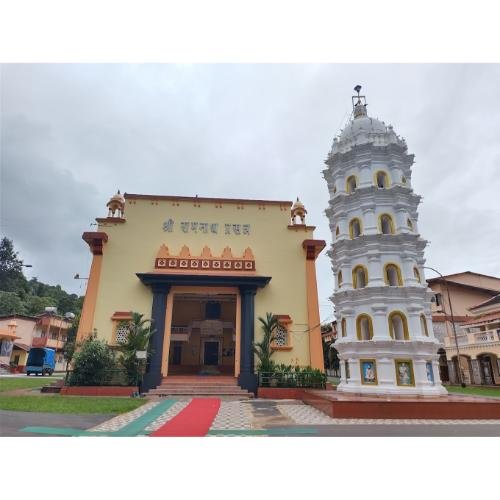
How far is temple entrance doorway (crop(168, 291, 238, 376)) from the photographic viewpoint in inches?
927

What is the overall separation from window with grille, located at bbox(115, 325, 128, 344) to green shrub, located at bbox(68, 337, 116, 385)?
1659 mm

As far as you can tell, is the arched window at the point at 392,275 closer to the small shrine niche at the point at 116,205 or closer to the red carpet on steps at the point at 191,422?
the red carpet on steps at the point at 191,422

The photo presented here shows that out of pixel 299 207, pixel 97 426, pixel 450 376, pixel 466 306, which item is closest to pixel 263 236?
pixel 299 207

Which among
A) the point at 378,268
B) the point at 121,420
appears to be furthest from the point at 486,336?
the point at 121,420

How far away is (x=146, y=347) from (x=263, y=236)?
931 cm

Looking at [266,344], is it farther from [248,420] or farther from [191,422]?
[191,422]

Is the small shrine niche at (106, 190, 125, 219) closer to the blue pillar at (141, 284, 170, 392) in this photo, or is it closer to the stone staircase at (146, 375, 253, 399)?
the blue pillar at (141, 284, 170, 392)

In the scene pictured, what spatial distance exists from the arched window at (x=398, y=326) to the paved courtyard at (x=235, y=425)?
3386mm

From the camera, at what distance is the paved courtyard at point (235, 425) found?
25.7 feet

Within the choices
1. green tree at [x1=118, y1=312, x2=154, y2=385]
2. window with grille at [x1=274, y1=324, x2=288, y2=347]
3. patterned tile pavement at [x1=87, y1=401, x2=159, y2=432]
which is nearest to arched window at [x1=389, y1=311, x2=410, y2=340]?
window with grille at [x1=274, y1=324, x2=288, y2=347]

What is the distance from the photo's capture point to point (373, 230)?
1360 cm

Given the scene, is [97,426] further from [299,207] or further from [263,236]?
[299,207]

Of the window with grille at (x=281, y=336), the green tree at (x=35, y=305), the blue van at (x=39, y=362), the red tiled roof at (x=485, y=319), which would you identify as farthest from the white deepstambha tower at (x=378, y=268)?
the green tree at (x=35, y=305)

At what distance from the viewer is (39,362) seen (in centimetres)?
3231
